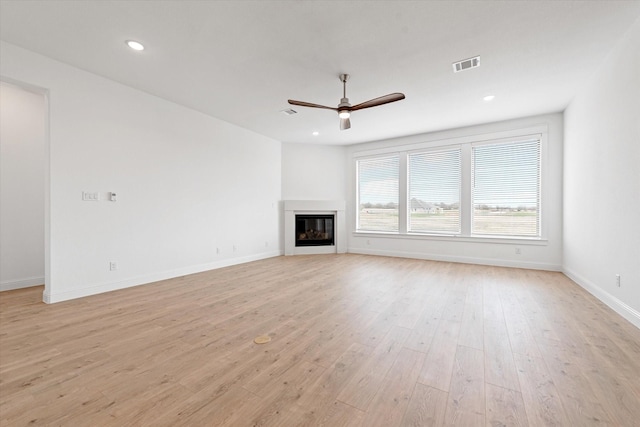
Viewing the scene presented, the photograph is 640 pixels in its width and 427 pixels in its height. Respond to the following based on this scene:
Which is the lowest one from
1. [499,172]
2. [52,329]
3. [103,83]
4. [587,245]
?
[52,329]

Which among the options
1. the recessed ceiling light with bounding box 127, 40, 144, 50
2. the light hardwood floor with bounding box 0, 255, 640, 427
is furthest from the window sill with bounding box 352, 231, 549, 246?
the recessed ceiling light with bounding box 127, 40, 144, 50

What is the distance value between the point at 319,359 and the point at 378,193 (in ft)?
18.0

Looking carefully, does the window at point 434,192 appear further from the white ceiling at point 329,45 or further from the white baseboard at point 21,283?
the white baseboard at point 21,283

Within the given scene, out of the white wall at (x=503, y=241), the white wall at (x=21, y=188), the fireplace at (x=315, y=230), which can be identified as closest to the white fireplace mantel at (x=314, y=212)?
the fireplace at (x=315, y=230)

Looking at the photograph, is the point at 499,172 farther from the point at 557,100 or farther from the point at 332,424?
the point at 332,424

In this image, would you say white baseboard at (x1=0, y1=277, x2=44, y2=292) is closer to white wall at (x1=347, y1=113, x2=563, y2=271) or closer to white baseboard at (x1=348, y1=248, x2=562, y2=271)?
white baseboard at (x1=348, y1=248, x2=562, y2=271)

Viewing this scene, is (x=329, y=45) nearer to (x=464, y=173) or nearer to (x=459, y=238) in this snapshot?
(x=464, y=173)

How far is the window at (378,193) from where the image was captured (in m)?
6.83

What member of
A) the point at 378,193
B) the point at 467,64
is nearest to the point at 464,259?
the point at 378,193

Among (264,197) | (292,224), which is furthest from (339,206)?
(264,197)

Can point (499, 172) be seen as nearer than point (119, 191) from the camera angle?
No

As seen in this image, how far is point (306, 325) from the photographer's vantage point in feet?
8.83

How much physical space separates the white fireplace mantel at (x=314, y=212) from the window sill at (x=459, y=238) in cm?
44

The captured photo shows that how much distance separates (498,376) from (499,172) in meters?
4.88
